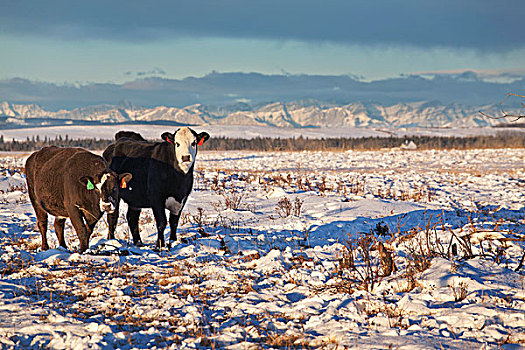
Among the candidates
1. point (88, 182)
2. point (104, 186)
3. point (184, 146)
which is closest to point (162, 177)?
point (184, 146)

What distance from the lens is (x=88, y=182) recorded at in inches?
322

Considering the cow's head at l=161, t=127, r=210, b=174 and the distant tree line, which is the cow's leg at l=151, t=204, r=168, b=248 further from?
the distant tree line

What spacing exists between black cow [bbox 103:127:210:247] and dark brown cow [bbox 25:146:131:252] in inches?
35.3

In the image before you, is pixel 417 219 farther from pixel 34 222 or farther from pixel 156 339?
pixel 34 222

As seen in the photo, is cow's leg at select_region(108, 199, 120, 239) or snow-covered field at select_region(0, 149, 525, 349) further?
cow's leg at select_region(108, 199, 120, 239)

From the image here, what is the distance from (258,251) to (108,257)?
2639 millimetres

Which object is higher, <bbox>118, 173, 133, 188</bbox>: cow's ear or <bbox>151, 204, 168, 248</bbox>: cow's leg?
<bbox>118, 173, 133, 188</bbox>: cow's ear

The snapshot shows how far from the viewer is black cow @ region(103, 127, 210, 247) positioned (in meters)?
9.29

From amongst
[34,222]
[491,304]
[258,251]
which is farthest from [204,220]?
[491,304]

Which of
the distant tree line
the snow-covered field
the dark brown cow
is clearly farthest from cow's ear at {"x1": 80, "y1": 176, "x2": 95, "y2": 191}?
the distant tree line

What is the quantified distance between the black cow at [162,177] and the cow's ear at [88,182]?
4.74 feet

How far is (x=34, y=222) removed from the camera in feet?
39.2

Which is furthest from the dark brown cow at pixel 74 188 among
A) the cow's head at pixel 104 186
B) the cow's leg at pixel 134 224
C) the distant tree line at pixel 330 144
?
the distant tree line at pixel 330 144

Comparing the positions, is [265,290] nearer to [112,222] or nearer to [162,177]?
[162,177]
